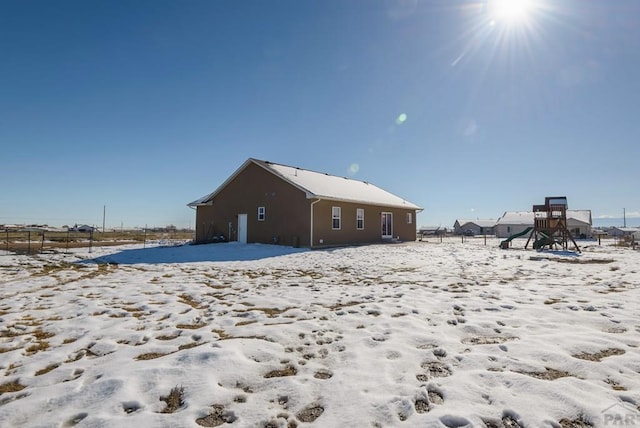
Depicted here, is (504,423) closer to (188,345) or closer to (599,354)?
(599,354)

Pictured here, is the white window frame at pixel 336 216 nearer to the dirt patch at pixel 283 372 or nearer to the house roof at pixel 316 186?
the house roof at pixel 316 186

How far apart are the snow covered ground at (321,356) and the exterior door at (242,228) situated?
13.3m

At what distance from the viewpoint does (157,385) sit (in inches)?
115

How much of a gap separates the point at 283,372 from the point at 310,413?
0.76m

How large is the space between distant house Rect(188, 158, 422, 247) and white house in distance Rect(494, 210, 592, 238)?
39.3m

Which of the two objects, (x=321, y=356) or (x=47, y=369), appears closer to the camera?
(x=47, y=369)

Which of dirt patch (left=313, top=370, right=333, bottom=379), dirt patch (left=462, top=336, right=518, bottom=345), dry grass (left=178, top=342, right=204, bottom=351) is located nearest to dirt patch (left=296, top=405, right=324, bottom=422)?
dirt patch (left=313, top=370, right=333, bottom=379)

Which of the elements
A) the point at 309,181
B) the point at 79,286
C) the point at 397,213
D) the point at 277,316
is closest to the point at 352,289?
the point at 277,316

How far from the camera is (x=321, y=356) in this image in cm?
357

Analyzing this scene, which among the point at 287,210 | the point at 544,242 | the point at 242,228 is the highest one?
the point at 287,210

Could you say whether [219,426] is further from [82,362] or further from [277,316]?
[277,316]

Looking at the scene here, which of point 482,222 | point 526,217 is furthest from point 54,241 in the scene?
point 482,222

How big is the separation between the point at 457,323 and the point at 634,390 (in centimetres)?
199

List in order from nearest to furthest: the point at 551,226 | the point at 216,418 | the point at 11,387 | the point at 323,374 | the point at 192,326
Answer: the point at 216,418 < the point at 11,387 < the point at 323,374 < the point at 192,326 < the point at 551,226
